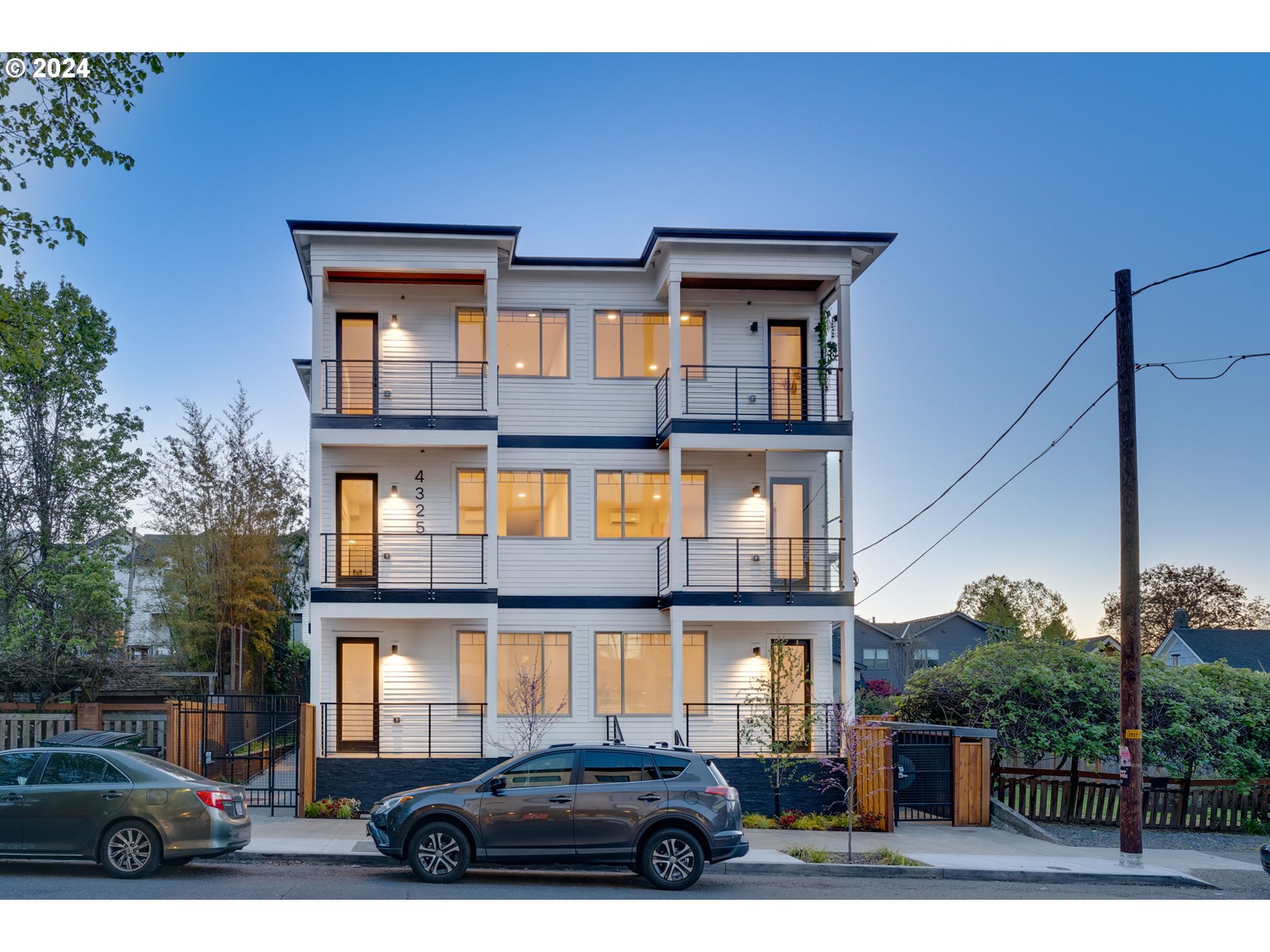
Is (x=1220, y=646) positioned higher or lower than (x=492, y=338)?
lower

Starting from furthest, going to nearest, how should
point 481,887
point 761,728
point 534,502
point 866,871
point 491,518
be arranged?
point 534,502, point 491,518, point 761,728, point 866,871, point 481,887

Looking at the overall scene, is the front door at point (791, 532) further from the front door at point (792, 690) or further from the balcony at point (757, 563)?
the front door at point (792, 690)

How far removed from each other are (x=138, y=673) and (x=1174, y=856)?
21576 millimetres

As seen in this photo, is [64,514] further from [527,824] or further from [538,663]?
[527,824]

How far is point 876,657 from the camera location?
7288 centimetres

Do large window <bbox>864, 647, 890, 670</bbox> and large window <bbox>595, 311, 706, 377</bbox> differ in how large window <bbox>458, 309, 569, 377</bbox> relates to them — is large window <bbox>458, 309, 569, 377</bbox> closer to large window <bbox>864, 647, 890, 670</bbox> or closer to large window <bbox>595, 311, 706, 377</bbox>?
large window <bbox>595, 311, 706, 377</bbox>

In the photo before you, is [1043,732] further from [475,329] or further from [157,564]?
[157,564]

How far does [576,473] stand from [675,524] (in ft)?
7.45

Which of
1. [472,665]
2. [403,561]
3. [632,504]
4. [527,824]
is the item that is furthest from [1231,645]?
[527,824]

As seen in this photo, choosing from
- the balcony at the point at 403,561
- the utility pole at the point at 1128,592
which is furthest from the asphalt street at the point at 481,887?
the balcony at the point at 403,561

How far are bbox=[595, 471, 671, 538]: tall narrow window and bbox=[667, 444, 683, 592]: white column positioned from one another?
0.92 meters

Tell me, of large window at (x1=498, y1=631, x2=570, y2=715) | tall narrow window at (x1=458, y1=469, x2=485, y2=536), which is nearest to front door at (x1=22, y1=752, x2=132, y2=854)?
large window at (x1=498, y1=631, x2=570, y2=715)

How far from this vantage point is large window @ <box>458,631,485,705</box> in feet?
71.4

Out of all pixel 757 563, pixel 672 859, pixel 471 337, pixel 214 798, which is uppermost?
pixel 471 337
